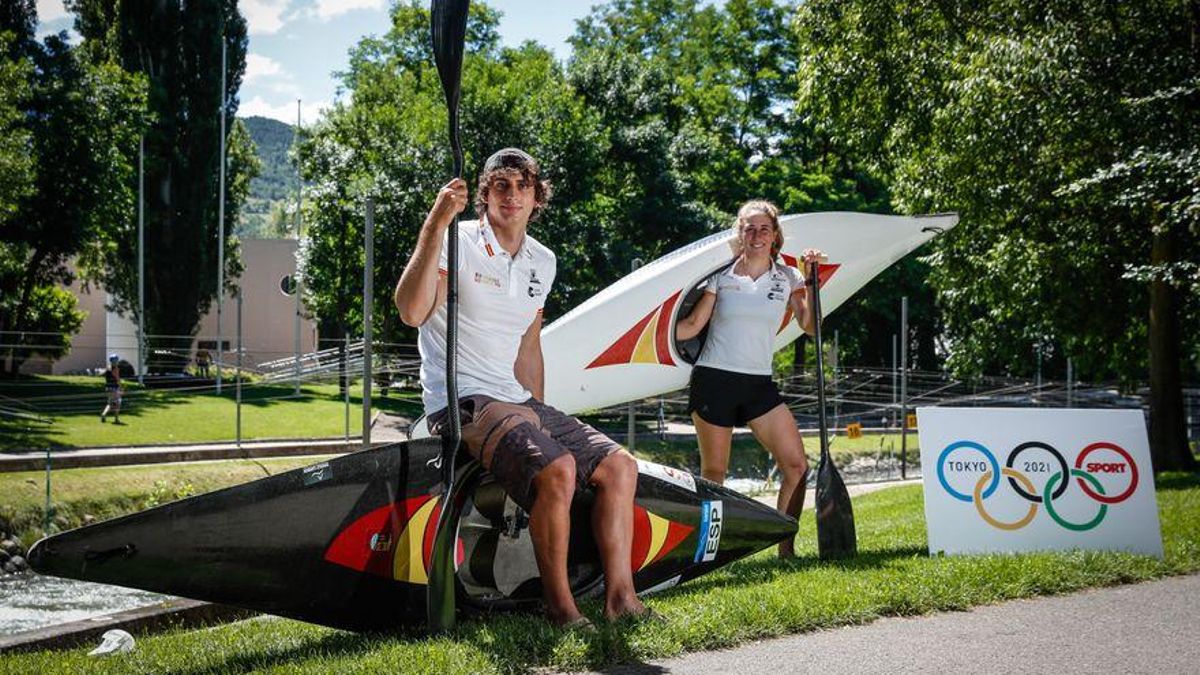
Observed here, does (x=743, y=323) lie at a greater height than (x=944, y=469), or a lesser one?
greater

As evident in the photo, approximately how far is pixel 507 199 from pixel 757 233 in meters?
2.19

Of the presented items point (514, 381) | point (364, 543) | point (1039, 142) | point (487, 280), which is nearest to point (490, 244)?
point (487, 280)

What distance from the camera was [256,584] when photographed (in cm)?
392

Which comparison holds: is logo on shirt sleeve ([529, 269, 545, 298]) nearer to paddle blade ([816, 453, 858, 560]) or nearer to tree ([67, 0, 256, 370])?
paddle blade ([816, 453, 858, 560])

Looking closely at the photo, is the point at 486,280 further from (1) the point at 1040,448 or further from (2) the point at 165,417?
(2) the point at 165,417

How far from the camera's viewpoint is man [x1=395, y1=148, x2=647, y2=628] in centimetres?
395

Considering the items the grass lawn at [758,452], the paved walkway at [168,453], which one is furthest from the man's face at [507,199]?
the grass lawn at [758,452]

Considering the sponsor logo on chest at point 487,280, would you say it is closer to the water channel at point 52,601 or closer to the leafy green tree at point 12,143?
the water channel at point 52,601

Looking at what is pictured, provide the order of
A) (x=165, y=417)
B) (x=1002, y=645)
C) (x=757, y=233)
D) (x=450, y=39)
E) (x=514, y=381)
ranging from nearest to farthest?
(x=1002, y=645), (x=450, y=39), (x=514, y=381), (x=757, y=233), (x=165, y=417)

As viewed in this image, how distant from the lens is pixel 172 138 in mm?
32812

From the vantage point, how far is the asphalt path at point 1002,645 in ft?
12.1

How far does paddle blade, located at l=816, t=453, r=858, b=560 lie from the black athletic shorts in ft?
1.68

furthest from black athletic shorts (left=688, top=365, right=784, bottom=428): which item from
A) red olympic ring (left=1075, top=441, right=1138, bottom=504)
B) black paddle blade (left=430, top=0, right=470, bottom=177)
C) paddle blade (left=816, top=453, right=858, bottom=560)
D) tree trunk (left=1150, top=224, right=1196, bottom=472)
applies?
tree trunk (left=1150, top=224, right=1196, bottom=472)

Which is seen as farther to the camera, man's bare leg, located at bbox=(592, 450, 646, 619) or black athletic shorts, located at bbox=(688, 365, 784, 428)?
black athletic shorts, located at bbox=(688, 365, 784, 428)
